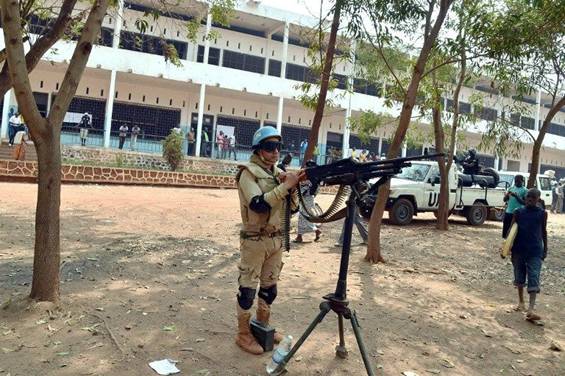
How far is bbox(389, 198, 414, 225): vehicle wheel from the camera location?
11578 mm

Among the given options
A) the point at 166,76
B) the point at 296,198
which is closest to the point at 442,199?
the point at 296,198

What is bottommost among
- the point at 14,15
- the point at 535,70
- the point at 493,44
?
the point at 14,15

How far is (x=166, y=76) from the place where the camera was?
20703 millimetres

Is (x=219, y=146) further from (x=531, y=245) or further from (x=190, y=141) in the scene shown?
(x=531, y=245)

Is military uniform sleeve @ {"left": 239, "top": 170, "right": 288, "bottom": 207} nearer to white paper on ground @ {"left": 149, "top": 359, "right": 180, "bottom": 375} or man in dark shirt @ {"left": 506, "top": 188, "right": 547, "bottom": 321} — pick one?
white paper on ground @ {"left": 149, "top": 359, "right": 180, "bottom": 375}

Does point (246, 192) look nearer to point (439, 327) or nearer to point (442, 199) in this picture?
point (439, 327)

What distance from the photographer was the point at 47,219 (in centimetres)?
405

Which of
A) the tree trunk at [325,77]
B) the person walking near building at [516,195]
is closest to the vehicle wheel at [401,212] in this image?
the person walking near building at [516,195]

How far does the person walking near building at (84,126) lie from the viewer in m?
18.5

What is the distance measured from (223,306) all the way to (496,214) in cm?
1244

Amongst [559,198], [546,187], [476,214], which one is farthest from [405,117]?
[559,198]

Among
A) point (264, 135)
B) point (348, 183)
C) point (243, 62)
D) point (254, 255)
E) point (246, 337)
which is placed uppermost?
point (243, 62)

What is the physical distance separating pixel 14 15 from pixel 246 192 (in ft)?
7.95

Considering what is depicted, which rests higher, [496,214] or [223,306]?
[496,214]
